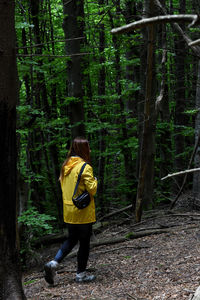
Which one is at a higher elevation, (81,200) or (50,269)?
(81,200)

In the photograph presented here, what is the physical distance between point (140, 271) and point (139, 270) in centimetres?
7

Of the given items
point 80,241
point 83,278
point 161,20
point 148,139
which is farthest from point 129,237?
point 161,20

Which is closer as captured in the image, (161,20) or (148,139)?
(161,20)

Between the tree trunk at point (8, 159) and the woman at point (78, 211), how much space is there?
1322 mm

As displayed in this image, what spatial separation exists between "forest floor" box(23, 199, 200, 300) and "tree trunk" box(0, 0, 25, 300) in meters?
1.19

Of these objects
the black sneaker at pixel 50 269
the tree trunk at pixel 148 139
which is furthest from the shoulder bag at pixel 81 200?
the tree trunk at pixel 148 139

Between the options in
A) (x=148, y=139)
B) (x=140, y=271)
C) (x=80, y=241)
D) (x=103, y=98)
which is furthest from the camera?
(x=103, y=98)

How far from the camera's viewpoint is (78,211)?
4.75m

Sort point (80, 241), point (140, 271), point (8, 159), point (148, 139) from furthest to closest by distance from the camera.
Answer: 1. point (148, 139)
2. point (140, 271)
3. point (80, 241)
4. point (8, 159)

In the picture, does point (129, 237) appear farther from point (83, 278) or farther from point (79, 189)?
point (79, 189)

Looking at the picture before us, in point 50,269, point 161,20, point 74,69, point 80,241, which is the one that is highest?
point 74,69

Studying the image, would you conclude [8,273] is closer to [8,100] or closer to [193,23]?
[8,100]

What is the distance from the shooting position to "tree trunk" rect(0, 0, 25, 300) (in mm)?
3363

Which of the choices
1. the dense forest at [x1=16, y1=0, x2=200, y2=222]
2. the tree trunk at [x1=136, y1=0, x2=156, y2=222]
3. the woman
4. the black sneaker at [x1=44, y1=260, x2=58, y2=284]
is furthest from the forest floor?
the dense forest at [x1=16, y1=0, x2=200, y2=222]
